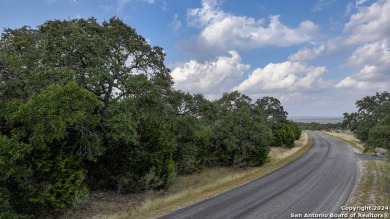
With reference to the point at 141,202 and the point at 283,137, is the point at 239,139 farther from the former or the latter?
the point at 283,137

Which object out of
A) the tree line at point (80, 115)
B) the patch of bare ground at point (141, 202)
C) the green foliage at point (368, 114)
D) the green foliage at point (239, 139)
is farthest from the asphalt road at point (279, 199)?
the green foliage at point (368, 114)

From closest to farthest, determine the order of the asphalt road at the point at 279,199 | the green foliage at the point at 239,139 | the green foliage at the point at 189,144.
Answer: the asphalt road at the point at 279,199 < the green foliage at the point at 189,144 < the green foliage at the point at 239,139

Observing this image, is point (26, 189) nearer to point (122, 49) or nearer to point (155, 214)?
point (155, 214)

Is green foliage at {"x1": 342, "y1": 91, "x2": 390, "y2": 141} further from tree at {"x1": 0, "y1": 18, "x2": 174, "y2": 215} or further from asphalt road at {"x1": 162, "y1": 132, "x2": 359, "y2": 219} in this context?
tree at {"x1": 0, "y1": 18, "x2": 174, "y2": 215}

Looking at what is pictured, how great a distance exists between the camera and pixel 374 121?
5684cm

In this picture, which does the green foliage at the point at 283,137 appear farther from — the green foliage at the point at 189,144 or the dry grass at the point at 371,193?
the dry grass at the point at 371,193

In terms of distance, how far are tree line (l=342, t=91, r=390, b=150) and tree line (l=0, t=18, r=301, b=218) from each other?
12474 millimetres

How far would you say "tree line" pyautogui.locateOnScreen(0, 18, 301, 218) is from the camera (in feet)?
37.9

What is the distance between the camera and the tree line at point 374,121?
2047 centimetres

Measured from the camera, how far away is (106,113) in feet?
49.0

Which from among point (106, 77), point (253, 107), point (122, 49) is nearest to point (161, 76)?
point (122, 49)

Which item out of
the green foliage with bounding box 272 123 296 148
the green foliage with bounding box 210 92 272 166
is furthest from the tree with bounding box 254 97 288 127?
the green foliage with bounding box 210 92 272 166

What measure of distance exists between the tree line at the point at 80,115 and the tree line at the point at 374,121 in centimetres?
1247

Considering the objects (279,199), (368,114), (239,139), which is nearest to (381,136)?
(279,199)
